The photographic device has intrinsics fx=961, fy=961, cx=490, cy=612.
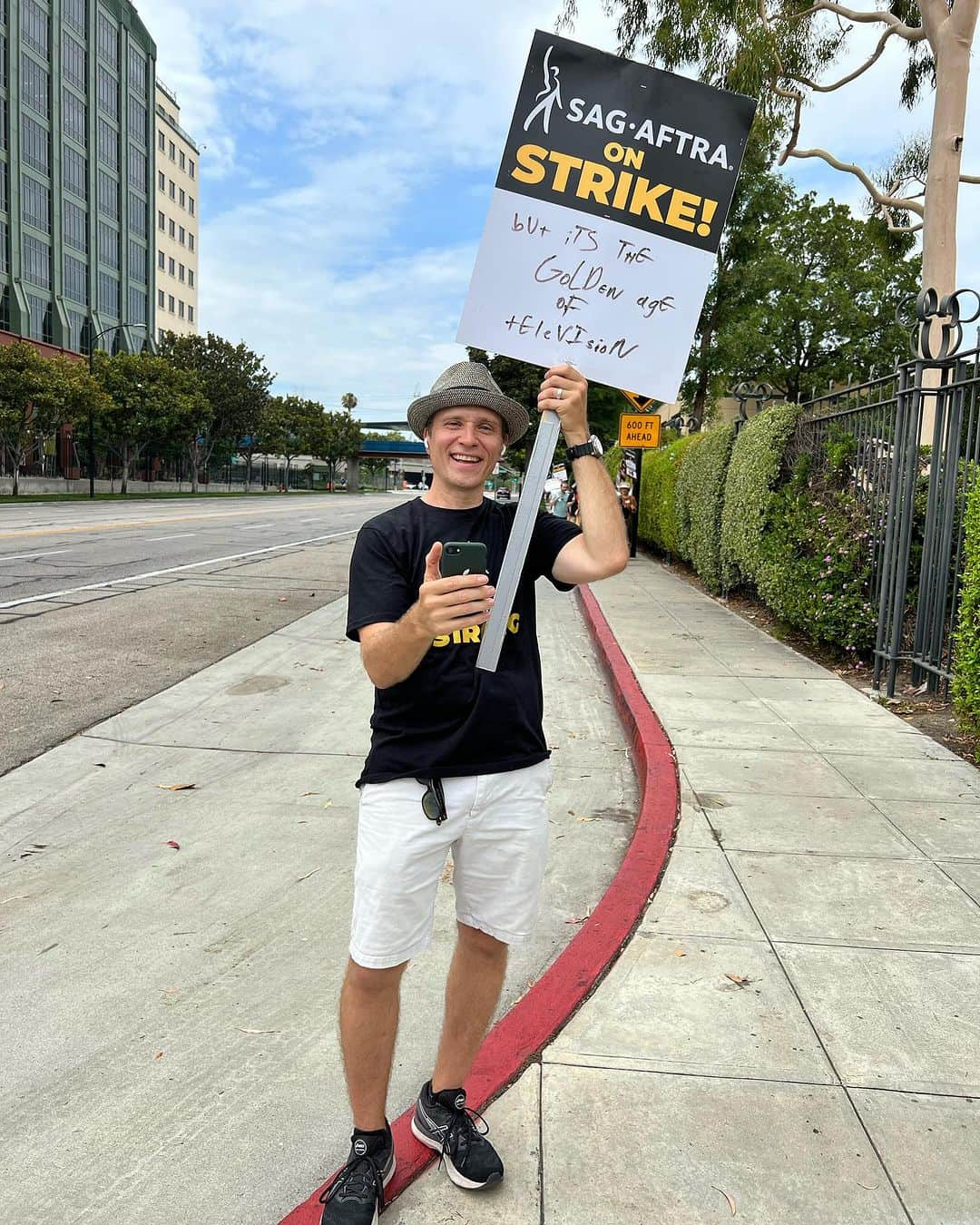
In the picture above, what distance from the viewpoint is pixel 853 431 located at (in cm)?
877

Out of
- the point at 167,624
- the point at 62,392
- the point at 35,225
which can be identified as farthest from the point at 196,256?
the point at 167,624

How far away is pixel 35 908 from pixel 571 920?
2.19 metres

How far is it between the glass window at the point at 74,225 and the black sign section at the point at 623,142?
68.0 metres

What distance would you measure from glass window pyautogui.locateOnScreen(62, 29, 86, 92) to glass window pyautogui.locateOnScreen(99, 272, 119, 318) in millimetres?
11720

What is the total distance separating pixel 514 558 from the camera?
2.28m

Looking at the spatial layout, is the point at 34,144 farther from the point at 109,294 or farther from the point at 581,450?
the point at 581,450

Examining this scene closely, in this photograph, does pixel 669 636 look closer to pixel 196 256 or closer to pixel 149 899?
pixel 149 899

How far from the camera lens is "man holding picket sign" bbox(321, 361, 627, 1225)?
219cm

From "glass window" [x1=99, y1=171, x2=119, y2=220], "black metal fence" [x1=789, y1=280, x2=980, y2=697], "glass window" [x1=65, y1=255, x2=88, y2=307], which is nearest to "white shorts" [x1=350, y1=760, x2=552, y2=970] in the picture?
"black metal fence" [x1=789, y1=280, x2=980, y2=697]

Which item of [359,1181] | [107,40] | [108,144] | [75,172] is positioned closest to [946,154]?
[359,1181]

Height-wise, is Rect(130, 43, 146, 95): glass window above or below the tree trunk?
above

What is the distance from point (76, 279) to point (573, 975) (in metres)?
69.3

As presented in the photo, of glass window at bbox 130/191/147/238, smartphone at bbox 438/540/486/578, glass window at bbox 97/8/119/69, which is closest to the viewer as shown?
smartphone at bbox 438/540/486/578

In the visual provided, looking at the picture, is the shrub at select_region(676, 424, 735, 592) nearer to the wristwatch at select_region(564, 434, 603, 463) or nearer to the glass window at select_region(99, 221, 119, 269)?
the wristwatch at select_region(564, 434, 603, 463)
